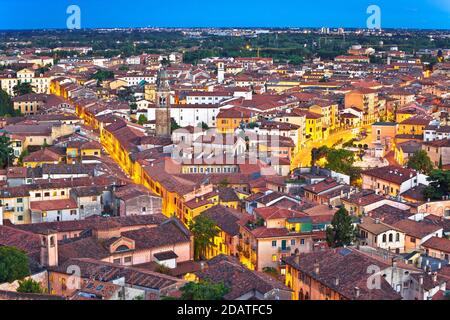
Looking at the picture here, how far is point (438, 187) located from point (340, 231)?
363 centimetres

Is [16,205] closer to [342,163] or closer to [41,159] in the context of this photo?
[41,159]

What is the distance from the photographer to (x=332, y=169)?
14.6 meters

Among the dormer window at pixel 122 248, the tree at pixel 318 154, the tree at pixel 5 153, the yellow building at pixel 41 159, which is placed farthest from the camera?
the tree at pixel 318 154

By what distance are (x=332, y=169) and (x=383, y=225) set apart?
4.92m

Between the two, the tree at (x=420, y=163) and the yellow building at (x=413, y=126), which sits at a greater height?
the yellow building at (x=413, y=126)

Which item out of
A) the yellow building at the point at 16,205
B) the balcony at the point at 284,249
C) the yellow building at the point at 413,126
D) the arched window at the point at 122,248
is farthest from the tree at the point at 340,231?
the yellow building at the point at 413,126

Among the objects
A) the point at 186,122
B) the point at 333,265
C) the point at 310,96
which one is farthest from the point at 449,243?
the point at 310,96

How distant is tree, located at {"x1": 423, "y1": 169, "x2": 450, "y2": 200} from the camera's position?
11.9 m

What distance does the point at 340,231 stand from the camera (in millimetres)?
9031

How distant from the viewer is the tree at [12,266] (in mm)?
7254

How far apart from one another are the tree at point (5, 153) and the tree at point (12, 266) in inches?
301

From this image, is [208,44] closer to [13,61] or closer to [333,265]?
[13,61]

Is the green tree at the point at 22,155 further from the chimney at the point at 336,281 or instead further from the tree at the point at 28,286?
the chimney at the point at 336,281

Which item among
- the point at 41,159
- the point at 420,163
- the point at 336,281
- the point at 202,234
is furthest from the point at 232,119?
the point at 336,281
